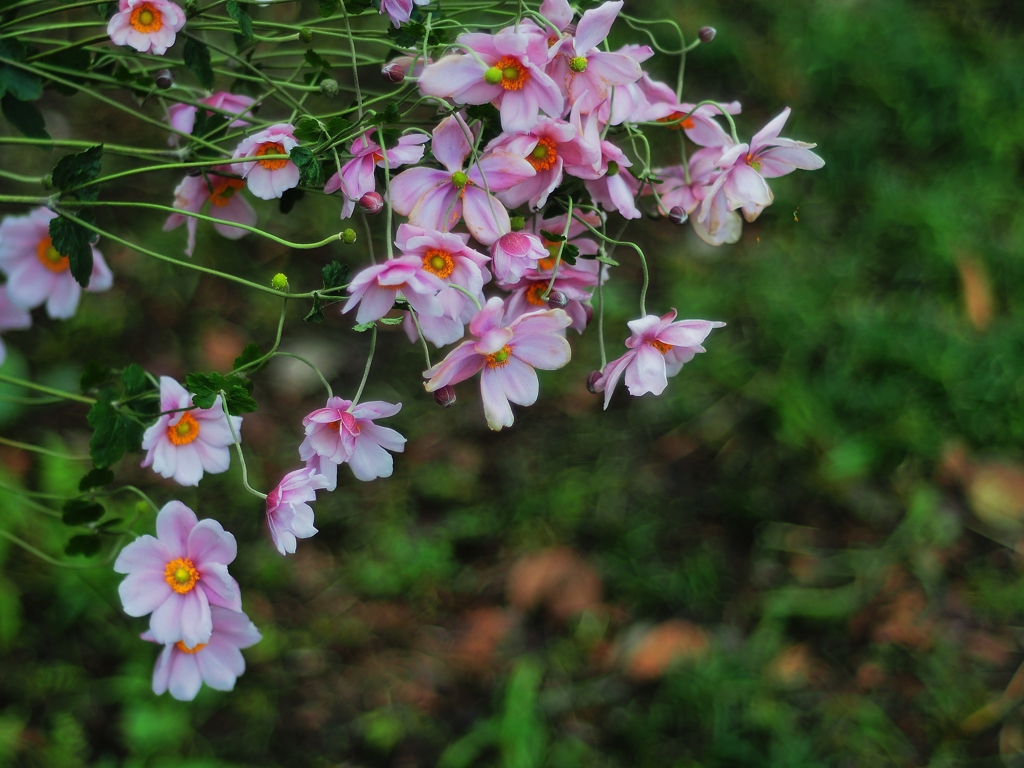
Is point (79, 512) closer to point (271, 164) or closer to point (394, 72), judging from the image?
point (271, 164)

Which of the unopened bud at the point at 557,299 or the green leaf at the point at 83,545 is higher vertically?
the unopened bud at the point at 557,299

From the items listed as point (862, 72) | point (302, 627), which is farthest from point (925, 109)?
point (302, 627)

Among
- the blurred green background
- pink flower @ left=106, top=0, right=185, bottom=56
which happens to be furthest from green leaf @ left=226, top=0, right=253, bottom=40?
the blurred green background

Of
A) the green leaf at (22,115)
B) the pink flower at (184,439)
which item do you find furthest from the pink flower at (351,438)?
the green leaf at (22,115)

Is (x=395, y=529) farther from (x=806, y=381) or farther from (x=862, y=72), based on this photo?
(x=862, y=72)

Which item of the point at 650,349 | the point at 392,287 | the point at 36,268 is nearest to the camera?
the point at 392,287

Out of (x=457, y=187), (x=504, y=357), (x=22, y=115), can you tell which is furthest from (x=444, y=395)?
(x=22, y=115)

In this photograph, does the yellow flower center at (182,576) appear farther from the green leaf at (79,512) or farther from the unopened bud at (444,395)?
the unopened bud at (444,395)
